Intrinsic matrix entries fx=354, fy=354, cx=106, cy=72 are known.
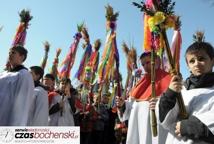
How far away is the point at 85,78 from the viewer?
12047 millimetres

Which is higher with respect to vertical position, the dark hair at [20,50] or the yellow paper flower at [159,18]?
the dark hair at [20,50]

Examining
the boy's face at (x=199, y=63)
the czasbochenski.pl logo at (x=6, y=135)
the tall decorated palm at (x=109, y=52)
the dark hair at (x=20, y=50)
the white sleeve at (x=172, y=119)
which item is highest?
the tall decorated palm at (x=109, y=52)

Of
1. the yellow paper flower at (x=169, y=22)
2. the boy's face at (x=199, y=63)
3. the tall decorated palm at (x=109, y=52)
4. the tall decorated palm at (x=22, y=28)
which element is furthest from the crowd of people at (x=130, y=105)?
the tall decorated palm at (x=22, y=28)

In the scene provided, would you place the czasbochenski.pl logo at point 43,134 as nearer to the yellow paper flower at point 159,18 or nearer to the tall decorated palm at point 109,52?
the yellow paper flower at point 159,18

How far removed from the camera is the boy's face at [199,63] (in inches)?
119

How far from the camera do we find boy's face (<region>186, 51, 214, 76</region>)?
302 cm

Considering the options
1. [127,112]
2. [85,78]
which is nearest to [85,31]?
[85,78]

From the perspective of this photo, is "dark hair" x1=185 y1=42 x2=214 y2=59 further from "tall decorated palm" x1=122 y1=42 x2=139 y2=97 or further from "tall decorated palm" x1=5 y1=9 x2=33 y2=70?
"tall decorated palm" x1=5 y1=9 x2=33 y2=70

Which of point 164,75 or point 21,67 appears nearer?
point 164,75

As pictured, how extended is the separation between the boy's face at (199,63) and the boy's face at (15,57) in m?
3.13

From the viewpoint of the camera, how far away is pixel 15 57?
215 inches

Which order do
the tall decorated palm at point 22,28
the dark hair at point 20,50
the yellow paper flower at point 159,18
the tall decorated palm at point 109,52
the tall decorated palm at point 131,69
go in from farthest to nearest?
the tall decorated palm at point 22,28, the tall decorated palm at point 131,69, the tall decorated palm at point 109,52, the dark hair at point 20,50, the yellow paper flower at point 159,18

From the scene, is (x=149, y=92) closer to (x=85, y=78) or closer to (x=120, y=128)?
(x=120, y=128)

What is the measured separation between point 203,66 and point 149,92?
189 cm
